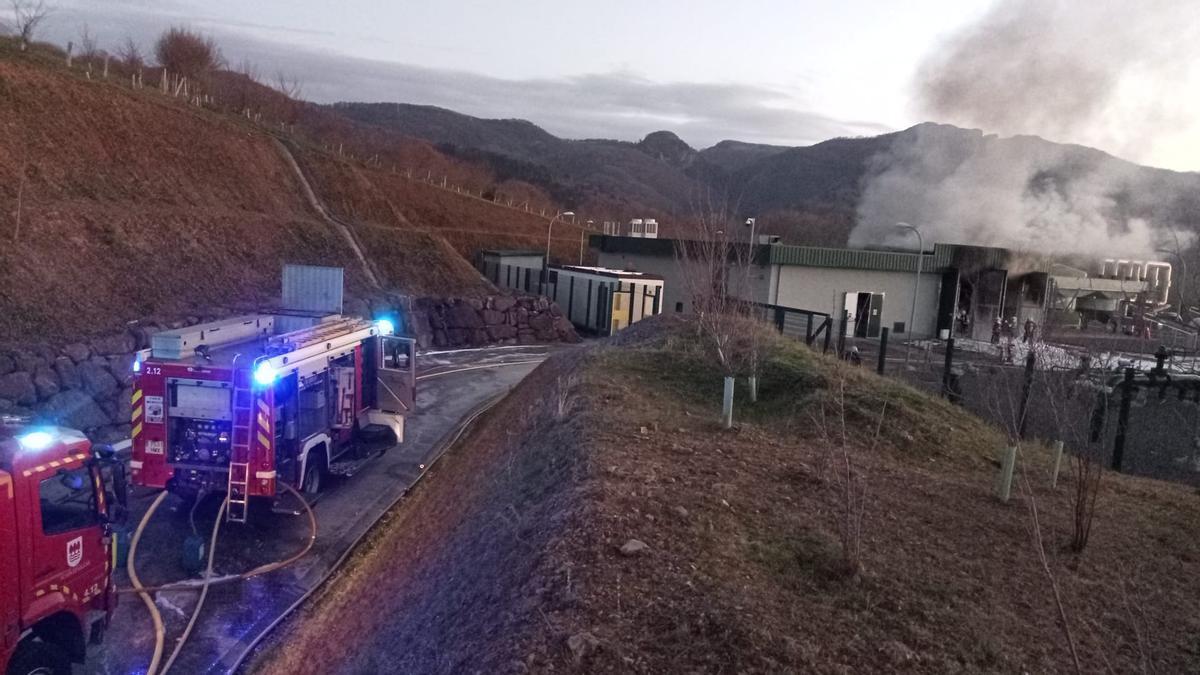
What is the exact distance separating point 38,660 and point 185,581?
343 cm

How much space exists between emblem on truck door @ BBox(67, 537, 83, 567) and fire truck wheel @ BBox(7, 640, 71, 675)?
26.1 inches

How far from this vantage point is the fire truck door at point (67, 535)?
685 cm

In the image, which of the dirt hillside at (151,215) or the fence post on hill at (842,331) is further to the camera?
the dirt hillside at (151,215)

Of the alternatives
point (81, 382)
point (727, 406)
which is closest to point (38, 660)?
point (727, 406)

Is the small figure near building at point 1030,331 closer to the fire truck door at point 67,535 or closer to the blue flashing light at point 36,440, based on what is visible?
the fire truck door at point 67,535

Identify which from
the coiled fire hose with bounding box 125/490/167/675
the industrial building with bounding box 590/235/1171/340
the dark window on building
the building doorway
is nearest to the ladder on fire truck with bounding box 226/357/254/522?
the coiled fire hose with bounding box 125/490/167/675

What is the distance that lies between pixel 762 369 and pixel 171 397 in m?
10.0

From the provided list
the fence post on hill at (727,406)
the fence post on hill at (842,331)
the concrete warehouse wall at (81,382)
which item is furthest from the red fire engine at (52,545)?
the fence post on hill at (842,331)

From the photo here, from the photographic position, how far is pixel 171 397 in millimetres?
11438

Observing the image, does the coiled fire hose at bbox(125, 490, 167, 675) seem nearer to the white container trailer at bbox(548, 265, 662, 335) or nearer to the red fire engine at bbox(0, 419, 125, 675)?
the red fire engine at bbox(0, 419, 125, 675)

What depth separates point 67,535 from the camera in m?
7.21

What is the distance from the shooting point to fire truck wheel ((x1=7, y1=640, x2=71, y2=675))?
6680 mm

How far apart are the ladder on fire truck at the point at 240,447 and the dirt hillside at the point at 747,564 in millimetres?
1753

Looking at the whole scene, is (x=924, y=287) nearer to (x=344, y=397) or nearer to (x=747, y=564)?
(x=344, y=397)
